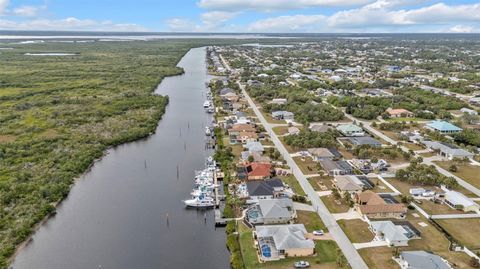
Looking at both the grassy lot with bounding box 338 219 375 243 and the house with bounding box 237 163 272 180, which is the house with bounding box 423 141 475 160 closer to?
the grassy lot with bounding box 338 219 375 243

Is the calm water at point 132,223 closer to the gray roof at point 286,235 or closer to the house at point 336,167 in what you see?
the gray roof at point 286,235

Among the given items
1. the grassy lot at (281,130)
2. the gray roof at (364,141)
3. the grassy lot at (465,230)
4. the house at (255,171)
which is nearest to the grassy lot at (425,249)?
the grassy lot at (465,230)

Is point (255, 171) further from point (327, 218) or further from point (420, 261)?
point (420, 261)

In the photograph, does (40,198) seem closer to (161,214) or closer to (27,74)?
(161,214)

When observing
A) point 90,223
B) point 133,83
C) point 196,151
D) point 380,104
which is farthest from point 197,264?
point 133,83

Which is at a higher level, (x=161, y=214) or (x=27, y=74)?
(x=27, y=74)

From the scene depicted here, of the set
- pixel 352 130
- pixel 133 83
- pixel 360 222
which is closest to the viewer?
pixel 360 222
